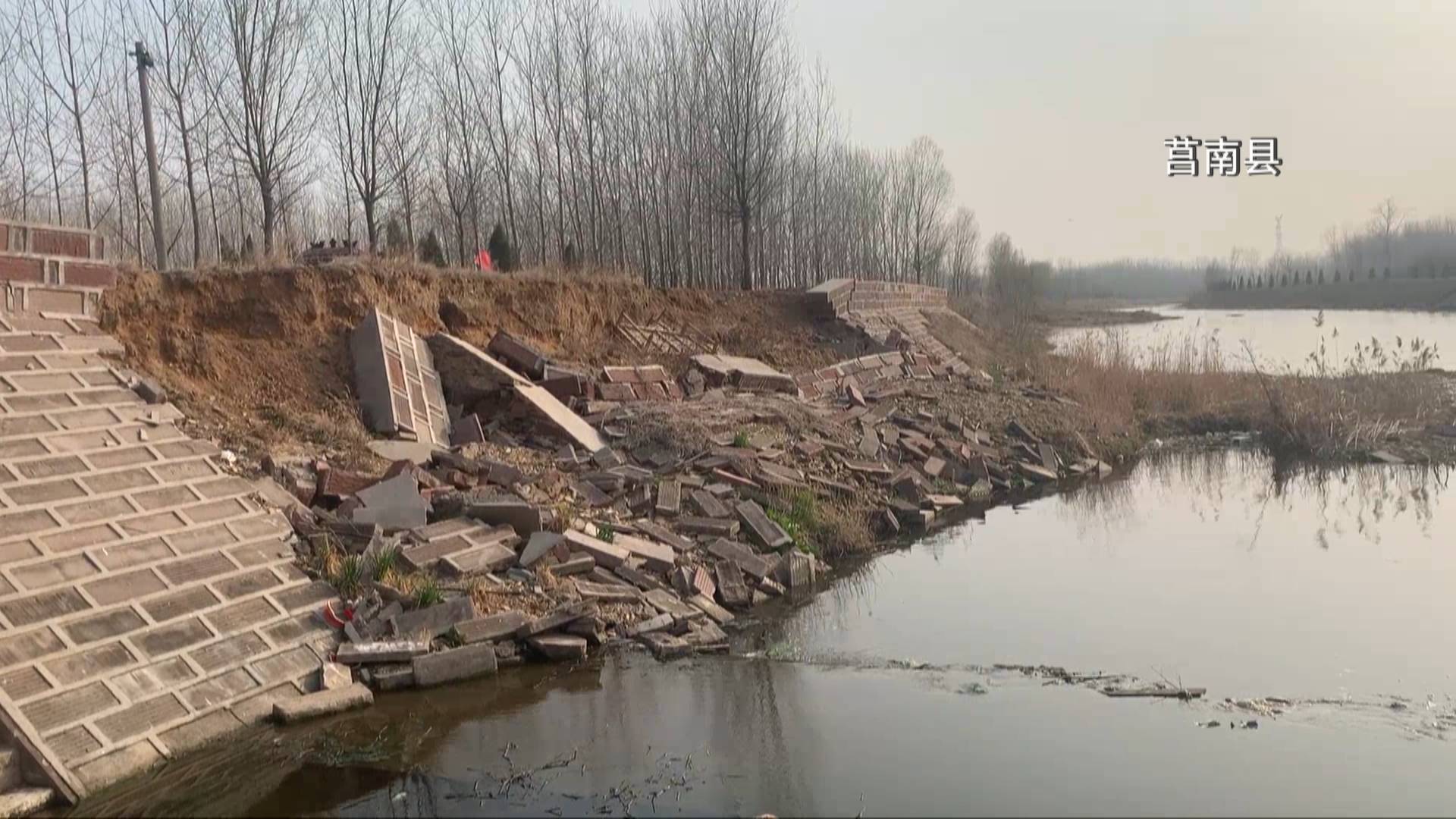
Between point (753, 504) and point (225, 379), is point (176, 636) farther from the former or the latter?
point (753, 504)

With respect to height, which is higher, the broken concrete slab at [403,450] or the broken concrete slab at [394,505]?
the broken concrete slab at [403,450]

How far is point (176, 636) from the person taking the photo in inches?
234

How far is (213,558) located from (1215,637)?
7.19 meters

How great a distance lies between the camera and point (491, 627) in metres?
6.98

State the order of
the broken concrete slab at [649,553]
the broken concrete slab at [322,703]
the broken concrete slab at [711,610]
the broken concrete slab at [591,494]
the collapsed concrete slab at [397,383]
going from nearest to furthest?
the broken concrete slab at [322,703] → the broken concrete slab at [711,610] → the broken concrete slab at [649,553] → the broken concrete slab at [591,494] → the collapsed concrete slab at [397,383]

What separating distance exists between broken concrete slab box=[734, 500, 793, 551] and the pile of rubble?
0.02 m

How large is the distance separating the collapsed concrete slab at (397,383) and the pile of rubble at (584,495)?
0.03 m

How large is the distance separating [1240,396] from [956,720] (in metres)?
16.5

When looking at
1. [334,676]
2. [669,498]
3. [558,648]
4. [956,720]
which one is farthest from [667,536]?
[956,720]

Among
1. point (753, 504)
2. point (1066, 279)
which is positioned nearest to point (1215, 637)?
point (753, 504)

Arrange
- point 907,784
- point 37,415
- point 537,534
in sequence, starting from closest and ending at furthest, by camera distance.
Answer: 1. point 907,784
2. point 37,415
3. point 537,534

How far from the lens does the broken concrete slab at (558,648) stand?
23.0 ft

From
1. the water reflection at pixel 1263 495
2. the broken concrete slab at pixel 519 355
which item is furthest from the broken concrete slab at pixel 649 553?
the water reflection at pixel 1263 495

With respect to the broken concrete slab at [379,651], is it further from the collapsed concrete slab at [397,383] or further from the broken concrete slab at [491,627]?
the collapsed concrete slab at [397,383]
